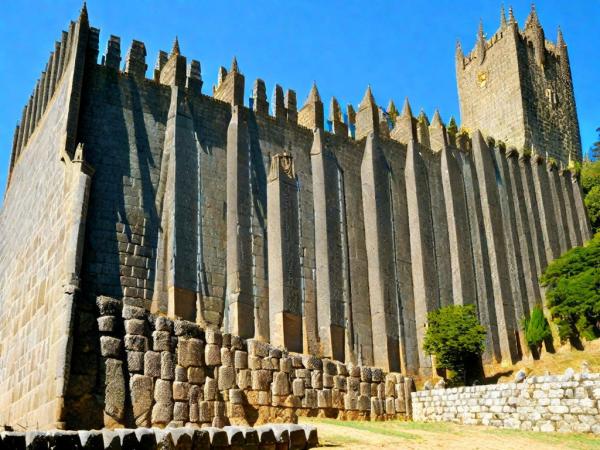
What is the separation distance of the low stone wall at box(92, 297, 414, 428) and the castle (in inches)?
1.7

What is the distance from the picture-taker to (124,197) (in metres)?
21.4

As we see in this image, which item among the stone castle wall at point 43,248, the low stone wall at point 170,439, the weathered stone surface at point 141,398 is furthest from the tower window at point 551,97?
the low stone wall at point 170,439

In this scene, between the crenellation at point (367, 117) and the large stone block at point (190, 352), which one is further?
the crenellation at point (367, 117)

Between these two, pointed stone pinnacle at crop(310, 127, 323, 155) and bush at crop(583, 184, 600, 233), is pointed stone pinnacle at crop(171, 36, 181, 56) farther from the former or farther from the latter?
bush at crop(583, 184, 600, 233)

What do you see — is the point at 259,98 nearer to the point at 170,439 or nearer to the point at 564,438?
the point at 564,438

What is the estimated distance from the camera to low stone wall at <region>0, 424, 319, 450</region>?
26.0 ft

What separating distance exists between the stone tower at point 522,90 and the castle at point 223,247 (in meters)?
10.9

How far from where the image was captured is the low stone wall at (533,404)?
1476cm

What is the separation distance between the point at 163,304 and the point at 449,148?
1892 cm

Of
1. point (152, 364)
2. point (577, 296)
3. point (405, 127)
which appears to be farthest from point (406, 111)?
point (152, 364)

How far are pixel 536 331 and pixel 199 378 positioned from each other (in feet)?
69.2

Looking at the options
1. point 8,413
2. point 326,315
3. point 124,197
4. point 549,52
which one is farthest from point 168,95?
point 549,52

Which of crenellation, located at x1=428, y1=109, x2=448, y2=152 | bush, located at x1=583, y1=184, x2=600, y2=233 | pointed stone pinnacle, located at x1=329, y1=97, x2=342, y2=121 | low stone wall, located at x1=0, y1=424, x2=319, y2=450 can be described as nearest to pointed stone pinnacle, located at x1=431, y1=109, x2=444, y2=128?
crenellation, located at x1=428, y1=109, x2=448, y2=152

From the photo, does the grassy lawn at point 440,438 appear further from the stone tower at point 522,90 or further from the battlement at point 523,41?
the battlement at point 523,41
